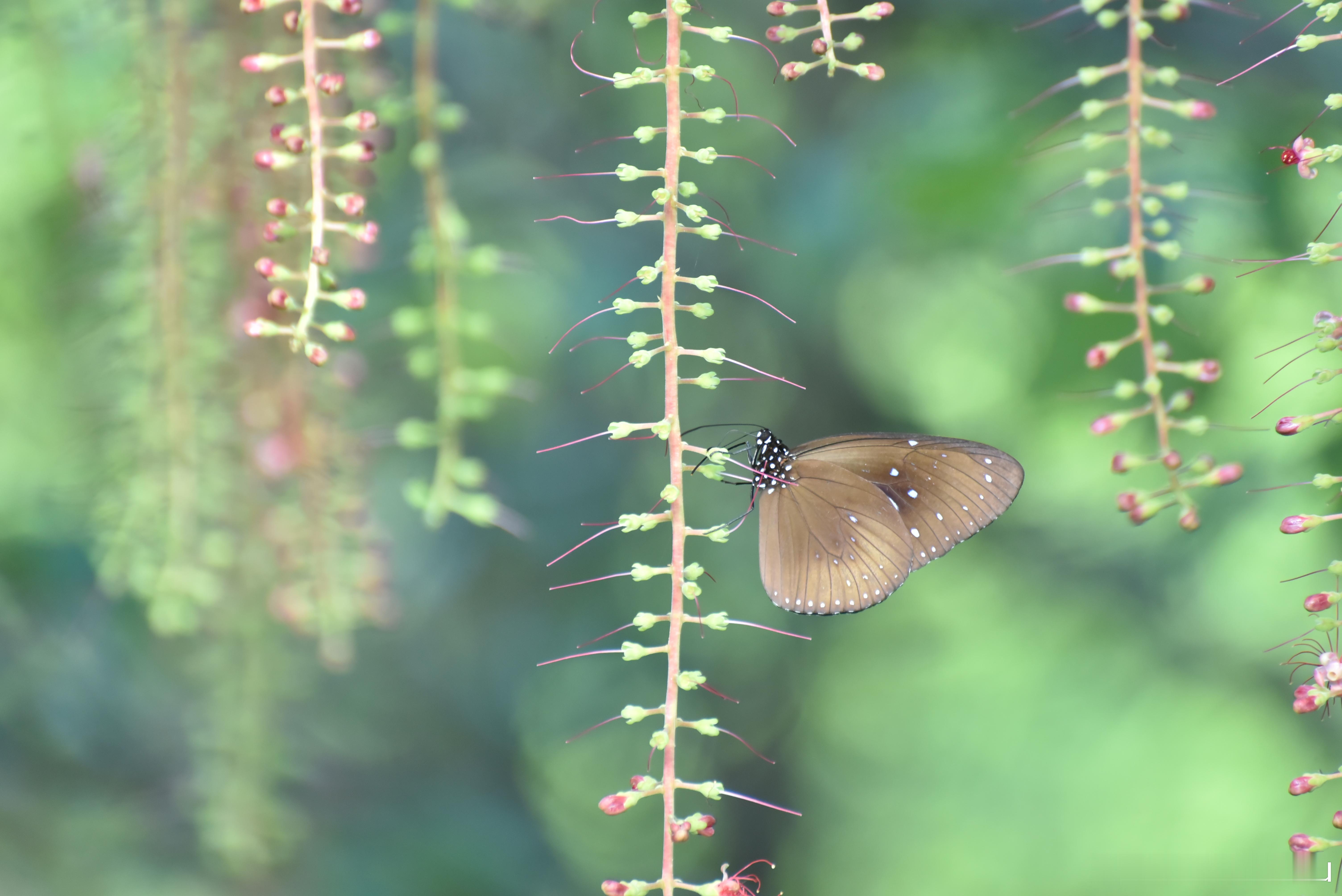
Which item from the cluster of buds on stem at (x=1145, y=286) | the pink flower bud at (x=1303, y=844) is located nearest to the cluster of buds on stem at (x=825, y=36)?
the cluster of buds on stem at (x=1145, y=286)

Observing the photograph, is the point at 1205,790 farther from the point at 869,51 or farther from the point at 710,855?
the point at 869,51

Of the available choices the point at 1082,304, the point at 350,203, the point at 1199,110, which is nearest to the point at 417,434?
the point at 350,203

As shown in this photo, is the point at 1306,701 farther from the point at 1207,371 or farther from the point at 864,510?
the point at 864,510

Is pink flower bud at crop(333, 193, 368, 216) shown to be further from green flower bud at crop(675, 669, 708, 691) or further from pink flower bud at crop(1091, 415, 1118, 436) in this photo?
pink flower bud at crop(1091, 415, 1118, 436)

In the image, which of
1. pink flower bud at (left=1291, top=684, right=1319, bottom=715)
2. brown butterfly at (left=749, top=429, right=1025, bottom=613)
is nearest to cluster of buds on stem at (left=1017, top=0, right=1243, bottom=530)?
pink flower bud at (left=1291, top=684, right=1319, bottom=715)

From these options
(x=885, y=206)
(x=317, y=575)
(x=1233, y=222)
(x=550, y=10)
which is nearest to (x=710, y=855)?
(x=317, y=575)

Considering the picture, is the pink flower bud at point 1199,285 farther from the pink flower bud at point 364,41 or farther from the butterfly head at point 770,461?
the pink flower bud at point 364,41
